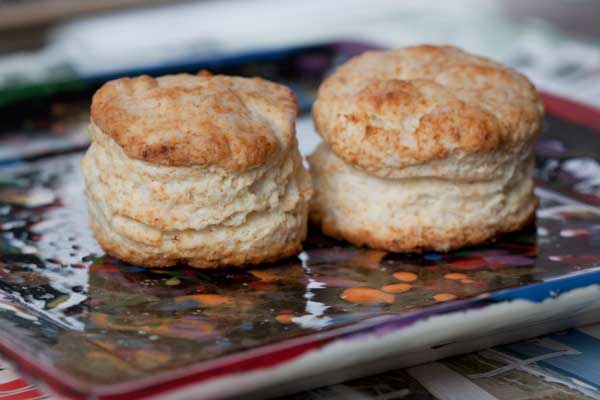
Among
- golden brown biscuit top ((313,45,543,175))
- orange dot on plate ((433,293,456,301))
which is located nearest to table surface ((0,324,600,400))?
orange dot on plate ((433,293,456,301))

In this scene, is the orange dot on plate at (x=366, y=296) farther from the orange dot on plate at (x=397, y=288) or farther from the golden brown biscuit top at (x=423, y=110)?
the golden brown biscuit top at (x=423, y=110)

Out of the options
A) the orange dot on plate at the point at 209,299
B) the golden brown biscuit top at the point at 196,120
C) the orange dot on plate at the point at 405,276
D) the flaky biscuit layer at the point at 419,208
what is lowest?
the orange dot on plate at the point at 209,299

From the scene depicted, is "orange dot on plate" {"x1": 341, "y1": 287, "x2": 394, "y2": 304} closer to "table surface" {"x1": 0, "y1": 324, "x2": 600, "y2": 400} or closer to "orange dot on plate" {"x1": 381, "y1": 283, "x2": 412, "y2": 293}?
"orange dot on plate" {"x1": 381, "y1": 283, "x2": 412, "y2": 293}

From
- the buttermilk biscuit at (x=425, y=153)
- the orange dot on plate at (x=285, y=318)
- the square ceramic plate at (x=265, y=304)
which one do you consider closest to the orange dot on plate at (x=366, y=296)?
the square ceramic plate at (x=265, y=304)

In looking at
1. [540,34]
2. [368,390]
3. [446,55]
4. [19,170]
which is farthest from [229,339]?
[540,34]

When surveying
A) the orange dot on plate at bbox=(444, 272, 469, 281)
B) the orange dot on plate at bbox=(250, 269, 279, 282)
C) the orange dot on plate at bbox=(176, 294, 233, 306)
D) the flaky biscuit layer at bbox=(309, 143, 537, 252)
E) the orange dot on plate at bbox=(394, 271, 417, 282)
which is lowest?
the orange dot on plate at bbox=(176, 294, 233, 306)

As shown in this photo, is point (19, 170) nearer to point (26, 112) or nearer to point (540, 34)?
point (26, 112)

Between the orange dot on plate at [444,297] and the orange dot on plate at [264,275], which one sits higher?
the orange dot on plate at [444,297]
